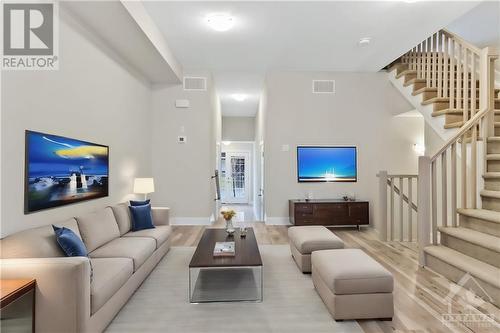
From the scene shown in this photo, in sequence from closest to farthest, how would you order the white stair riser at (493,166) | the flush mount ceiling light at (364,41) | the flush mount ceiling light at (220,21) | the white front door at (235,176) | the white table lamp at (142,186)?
the white stair riser at (493,166)
the flush mount ceiling light at (220,21)
the flush mount ceiling light at (364,41)
the white table lamp at (142,186)
the white front door at (235,176)

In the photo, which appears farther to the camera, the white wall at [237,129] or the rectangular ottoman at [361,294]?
the white wall at [237,129]

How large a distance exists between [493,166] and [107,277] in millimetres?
4600

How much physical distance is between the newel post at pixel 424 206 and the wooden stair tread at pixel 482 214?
1.30 ft

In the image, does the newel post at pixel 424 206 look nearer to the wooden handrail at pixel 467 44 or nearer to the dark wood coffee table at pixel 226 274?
the wooden handrail at pixel 467 44

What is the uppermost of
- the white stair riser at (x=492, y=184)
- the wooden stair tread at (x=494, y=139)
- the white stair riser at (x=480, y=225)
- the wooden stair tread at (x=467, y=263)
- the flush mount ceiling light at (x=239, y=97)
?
the flush mount ceiling light at (x=239, y=97)

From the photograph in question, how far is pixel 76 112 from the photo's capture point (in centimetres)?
337

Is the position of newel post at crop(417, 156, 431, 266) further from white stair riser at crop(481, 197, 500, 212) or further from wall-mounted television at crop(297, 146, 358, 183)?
wall-mounted television at crop(297, 146, 358, 183)

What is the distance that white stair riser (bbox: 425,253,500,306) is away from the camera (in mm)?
2613

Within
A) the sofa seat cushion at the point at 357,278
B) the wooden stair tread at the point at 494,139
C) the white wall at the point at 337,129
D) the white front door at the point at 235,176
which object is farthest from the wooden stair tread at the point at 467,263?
the white front door at the point at 235,176

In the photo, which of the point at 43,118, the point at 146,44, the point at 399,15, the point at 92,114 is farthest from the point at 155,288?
the point at 399,15

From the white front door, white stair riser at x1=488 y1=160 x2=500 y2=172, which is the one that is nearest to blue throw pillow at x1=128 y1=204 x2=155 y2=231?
white stair riser at x1=488 y1=160 x2=500 y2=172

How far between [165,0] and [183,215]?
4119mm

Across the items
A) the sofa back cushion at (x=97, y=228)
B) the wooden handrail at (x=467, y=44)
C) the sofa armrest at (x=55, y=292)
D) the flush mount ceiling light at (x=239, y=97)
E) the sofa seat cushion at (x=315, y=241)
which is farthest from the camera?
the flush mount ceiling light at (x=239, y=97)

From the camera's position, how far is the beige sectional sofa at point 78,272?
1.91 meters
